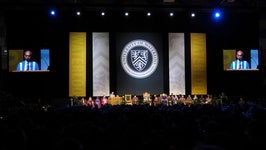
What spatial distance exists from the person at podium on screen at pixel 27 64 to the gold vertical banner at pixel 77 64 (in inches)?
79.2

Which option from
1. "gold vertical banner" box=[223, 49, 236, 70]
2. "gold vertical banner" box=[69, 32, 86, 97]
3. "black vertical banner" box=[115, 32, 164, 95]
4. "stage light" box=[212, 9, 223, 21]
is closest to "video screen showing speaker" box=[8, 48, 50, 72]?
"gold vertical banner" box=[69, 32, 86, 97]

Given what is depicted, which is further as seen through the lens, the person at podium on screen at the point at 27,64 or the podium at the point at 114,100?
the person at podium on screen at the point at 27,64

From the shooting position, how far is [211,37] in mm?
23188

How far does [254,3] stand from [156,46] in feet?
20.3

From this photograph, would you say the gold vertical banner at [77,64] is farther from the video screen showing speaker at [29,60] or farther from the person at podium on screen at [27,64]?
the person at podium on screen at [27,64]

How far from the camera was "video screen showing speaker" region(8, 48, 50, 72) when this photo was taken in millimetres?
21625

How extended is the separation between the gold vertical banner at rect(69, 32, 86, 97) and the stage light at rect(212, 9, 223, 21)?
24.2 ft

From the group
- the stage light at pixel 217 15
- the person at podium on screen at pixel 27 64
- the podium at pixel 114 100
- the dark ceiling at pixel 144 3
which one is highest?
the dark ceiling at pixel 144 3

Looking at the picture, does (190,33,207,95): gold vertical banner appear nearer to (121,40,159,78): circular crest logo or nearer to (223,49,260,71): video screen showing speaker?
(223,49,260,71): video screen showing speaker

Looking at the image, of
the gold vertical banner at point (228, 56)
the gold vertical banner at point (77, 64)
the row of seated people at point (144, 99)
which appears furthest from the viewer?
the gold vertical banner at point (228, 56)

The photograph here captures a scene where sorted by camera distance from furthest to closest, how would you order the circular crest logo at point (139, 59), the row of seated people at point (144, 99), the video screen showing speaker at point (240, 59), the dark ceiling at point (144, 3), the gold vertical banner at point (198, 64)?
the gold vertical banner at point (198, 64)
the video screen showing speaker at point (240, 59)
the circular crest logo at point (139, 59)
the dark ceiling at point (144, 3)
the row of seated people at point (144, 99)

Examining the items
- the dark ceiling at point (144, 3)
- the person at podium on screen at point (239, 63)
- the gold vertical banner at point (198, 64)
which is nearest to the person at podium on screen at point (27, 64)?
the dark ceiling at point (144, 3)

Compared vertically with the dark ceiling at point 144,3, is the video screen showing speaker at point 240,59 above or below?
below

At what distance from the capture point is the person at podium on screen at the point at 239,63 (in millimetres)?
22656
